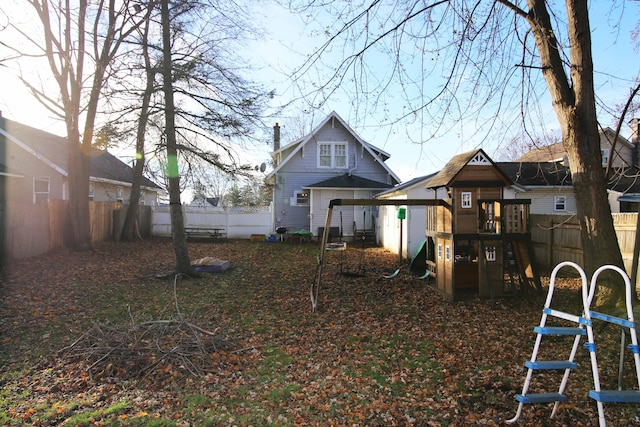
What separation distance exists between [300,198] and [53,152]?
474 inches

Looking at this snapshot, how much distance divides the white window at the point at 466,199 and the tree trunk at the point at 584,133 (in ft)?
8.39

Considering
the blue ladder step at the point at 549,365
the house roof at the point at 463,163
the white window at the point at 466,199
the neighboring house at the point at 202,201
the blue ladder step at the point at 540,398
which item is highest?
the house roof at the point at 463,163

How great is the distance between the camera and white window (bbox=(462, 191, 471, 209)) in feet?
28.0

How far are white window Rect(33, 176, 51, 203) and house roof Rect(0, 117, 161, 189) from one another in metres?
0.87

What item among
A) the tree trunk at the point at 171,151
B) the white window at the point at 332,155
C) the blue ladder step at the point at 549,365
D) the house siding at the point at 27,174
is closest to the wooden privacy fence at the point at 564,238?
the blue ladder step at the point at 549,365

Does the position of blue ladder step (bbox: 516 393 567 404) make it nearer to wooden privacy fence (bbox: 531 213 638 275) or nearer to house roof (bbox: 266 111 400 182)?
wooden privacy fence (bbox: 531 213 638 275)

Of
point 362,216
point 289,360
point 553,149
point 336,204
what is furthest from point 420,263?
point 553,149

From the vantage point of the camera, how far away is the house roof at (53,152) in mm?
16891

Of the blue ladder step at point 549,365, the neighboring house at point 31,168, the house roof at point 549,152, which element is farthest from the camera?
the neighboring house at point 31,168

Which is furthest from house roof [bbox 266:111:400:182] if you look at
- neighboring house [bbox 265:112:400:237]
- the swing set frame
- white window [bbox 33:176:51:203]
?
the swing set frame

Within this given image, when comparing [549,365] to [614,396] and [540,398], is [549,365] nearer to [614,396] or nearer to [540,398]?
[540,398]

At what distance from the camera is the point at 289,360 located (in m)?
5.32

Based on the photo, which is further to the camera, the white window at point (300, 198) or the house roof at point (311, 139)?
the white window at point (300, 198)

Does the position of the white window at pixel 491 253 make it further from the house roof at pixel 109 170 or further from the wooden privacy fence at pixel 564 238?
the house roof at pixel 109 170
